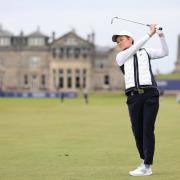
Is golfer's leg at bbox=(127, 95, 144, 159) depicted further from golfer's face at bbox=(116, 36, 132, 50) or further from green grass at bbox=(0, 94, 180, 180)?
golfer's face at bbox=(116, 36, 132, 50)

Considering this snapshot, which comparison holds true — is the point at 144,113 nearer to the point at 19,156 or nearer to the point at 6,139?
the point at 19,156

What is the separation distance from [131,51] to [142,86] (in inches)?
23.6

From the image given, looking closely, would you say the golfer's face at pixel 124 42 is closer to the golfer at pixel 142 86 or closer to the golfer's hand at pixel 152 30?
the golfer at pixel 142 86

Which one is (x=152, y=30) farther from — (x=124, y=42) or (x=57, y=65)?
(x=57, y=65)

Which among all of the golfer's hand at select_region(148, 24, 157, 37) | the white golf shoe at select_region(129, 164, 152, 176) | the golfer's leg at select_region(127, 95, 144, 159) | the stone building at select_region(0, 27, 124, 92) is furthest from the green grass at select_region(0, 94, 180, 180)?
the stone building at select_region(0, 27, 124, 92)

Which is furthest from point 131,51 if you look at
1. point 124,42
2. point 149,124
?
point 149,124

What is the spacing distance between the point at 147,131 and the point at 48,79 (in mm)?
125264

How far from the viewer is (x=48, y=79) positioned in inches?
5369

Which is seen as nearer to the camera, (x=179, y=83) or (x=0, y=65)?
(x=179, y=83)

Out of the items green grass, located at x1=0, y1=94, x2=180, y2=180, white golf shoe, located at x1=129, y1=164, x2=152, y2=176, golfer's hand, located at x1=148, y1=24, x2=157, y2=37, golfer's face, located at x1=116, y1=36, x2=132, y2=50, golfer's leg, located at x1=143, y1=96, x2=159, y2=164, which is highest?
golfer's hand, located at x1=148, y1=24, x2=157, y2=37

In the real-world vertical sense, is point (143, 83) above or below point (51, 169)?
above

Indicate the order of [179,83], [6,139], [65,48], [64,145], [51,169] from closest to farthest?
[51,169] < [64,145] < [6,139] < [179,83] < [65,48]

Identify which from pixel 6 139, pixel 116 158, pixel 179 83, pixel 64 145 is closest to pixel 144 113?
pixel 116 158

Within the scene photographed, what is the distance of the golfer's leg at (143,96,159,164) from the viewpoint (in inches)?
448
